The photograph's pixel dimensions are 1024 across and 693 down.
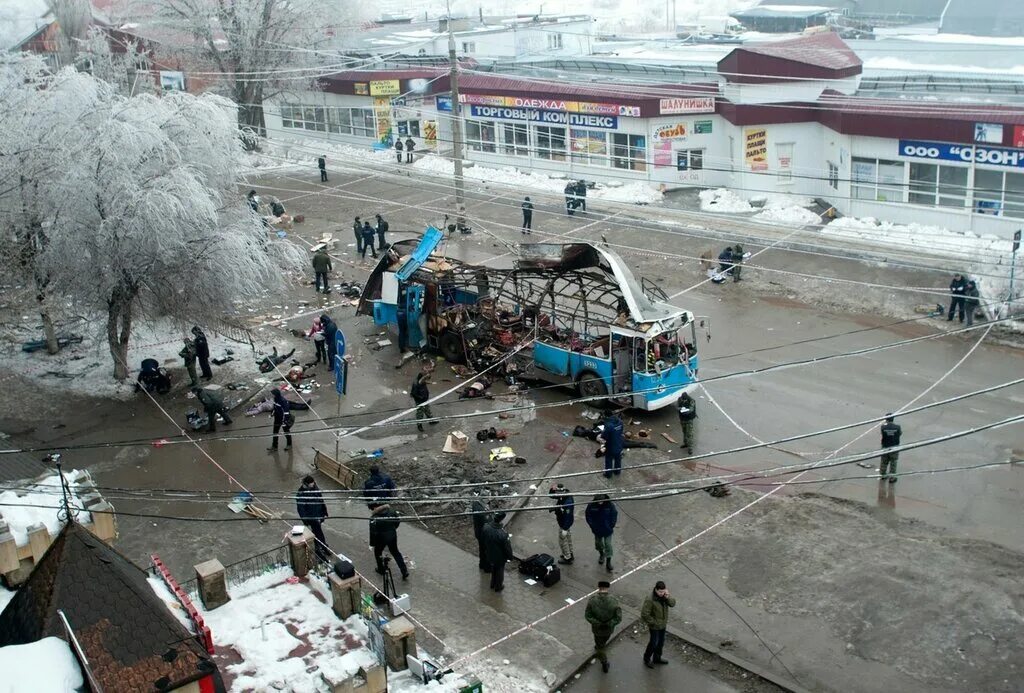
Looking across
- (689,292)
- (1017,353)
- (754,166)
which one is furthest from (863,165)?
(1017,353)

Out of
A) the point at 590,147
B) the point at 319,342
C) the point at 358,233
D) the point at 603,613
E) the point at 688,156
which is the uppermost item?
the point at 590,147

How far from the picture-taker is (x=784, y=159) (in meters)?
35.5

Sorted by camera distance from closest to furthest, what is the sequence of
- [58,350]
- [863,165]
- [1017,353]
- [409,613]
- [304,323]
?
[409,613] → [1017,353] → [58,350] → [304,323] → [863,165]

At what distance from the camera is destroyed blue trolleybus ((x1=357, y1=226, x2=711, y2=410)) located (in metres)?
20.0

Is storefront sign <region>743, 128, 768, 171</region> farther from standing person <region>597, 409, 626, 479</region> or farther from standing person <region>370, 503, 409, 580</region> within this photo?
standing person <region>370, 503, 409, 580</region>

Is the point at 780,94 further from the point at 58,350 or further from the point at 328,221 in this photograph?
the point at 58,350

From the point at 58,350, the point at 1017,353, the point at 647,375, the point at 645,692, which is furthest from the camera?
the point at 58,350

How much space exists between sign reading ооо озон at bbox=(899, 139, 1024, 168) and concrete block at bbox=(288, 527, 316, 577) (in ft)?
79.6

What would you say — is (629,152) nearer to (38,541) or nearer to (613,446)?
(613,446)

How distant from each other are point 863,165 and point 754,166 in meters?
4.16

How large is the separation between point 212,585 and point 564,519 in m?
5.38

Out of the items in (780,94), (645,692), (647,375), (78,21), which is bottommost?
(645,692)

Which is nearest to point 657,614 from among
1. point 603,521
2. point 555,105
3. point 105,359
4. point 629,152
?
point 603,521

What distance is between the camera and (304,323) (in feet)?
88.9
